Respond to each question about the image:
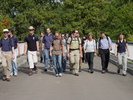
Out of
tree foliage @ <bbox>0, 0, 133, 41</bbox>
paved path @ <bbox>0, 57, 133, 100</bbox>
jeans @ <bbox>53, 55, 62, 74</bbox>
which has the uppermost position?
tree foliage @ <bbox>0, 0, 133, 41</bbox>

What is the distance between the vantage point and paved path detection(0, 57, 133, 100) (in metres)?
7.00

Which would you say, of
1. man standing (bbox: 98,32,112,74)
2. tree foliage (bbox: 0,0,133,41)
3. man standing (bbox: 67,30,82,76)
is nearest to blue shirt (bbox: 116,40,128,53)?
man standing (bbox: 98,32,112,74)

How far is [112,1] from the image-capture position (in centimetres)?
5138

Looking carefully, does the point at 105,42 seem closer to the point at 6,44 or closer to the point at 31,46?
the point at 31,46

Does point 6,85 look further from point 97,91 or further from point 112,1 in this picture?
point 112,1

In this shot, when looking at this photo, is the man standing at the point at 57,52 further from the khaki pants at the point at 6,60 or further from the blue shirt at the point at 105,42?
the blue shirt at the point at 105,42

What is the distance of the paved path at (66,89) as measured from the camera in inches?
275

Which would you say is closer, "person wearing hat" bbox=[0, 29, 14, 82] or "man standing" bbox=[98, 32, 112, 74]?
"person wearing hat" bbox=[0, 29, 14, 82]

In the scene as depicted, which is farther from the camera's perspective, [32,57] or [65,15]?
[65,15]

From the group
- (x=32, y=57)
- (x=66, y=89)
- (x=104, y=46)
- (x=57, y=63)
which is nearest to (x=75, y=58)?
(x=57, y=63)

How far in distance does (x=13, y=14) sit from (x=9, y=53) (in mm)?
41965

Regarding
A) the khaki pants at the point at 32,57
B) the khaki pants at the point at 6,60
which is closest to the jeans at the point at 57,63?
the khaki pants at the point at 32,57

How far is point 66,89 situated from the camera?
26.2ft

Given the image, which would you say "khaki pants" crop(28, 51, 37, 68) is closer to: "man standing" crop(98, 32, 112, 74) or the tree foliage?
"man standing" crop(98, 32, 112, 74)
